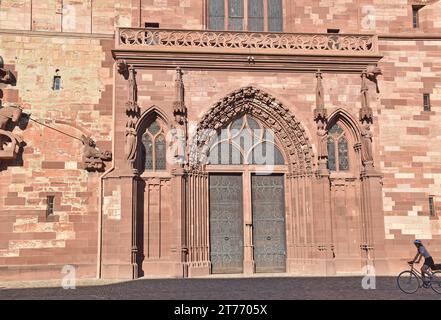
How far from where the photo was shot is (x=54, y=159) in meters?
16.8

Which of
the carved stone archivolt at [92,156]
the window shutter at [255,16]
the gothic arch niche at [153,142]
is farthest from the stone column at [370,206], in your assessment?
the carved stone archivolt at [92,156]

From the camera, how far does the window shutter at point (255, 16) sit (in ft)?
62.4

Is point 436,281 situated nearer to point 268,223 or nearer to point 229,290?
point 229,290

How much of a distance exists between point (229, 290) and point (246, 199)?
5.37m

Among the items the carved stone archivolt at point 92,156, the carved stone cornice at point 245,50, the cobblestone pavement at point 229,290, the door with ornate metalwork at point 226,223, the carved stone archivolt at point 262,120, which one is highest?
the carved stone cornice at point 245,50

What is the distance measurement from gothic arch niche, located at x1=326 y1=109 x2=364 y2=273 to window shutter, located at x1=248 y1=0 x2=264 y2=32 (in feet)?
13.6

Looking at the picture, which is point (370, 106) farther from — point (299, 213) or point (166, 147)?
point (166, 147)

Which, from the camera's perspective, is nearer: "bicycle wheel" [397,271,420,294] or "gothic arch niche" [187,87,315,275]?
"bicycle wheel" [397,271,420,294]

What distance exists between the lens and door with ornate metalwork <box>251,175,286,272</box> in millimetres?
17672

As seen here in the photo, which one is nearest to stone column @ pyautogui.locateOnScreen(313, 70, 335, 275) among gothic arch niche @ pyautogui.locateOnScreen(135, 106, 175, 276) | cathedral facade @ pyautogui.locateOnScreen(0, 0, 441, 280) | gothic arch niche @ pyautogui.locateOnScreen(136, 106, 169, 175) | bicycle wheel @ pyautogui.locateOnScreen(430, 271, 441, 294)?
cathedral facade @ pyautogui.locateOnScreen(0, 0, 441, 280)

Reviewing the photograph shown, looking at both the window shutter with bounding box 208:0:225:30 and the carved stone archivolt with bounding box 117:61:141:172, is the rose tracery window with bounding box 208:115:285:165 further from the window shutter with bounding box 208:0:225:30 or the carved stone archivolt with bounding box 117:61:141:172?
the window shutter with bounding box 208:0:225:30

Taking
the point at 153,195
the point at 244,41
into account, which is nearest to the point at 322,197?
the point at 153,195

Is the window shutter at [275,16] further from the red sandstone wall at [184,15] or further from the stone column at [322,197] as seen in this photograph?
the stone column at [322,197]

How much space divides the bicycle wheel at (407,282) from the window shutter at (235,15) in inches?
401
